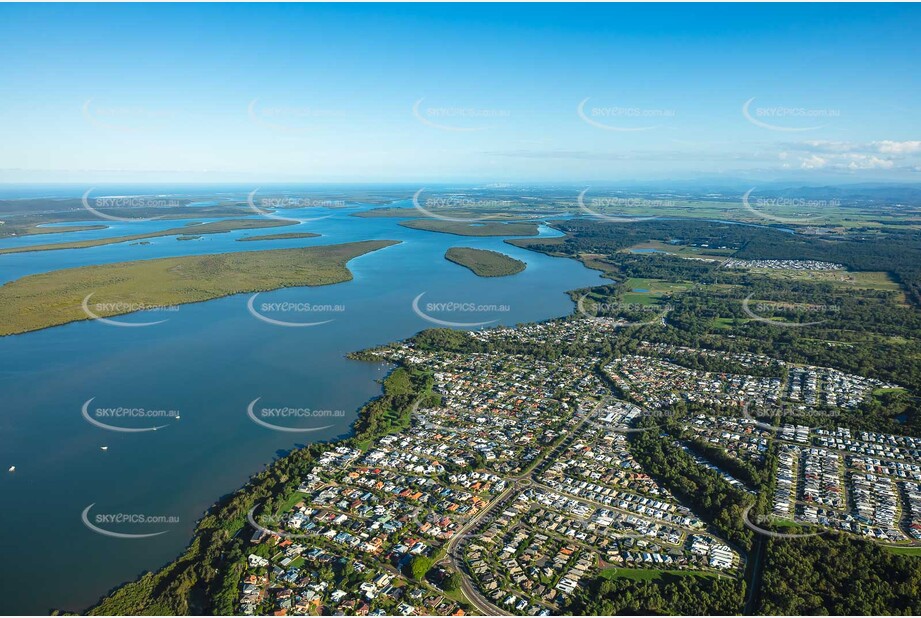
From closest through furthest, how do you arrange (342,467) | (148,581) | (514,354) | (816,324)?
(148,581), (342,467), (514,354), (816,324)

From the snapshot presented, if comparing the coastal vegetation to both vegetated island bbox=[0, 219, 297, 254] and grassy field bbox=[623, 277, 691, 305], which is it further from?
vegetated island bbox=[0, 219, 297, 254]

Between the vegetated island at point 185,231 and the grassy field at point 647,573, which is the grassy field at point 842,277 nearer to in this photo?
the grassy field at point 647,573

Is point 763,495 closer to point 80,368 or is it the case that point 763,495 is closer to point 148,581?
point 148,581

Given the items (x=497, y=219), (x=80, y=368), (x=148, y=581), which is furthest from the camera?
(x=497, y=219)

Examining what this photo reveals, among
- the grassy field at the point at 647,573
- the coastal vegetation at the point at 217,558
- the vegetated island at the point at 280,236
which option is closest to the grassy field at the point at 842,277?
the grassy field at the point at 647,573

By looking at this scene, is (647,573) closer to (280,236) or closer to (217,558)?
(217,558)

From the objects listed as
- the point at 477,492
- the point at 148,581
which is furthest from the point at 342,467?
the point at 148,581

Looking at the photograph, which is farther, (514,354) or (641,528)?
(514,354)
